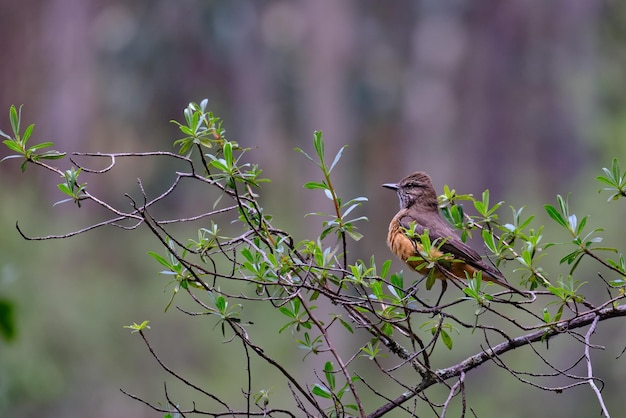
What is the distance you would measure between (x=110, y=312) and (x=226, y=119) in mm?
3042

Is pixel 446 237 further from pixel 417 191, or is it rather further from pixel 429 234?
pixel 417 191

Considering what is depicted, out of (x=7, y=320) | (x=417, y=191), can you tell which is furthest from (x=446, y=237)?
(x=7, y=320)

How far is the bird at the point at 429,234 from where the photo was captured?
Result: 114 inches

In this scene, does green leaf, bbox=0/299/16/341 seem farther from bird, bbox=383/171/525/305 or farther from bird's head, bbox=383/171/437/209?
bird's head, bbox=383/171/437/209

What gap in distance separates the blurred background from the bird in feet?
27.9

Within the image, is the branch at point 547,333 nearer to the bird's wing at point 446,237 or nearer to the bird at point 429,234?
the bird at point 429,234

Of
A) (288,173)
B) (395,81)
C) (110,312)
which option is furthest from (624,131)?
(110,312)

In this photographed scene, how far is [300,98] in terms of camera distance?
13.1m

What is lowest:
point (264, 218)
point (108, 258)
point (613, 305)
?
point (613, 305)

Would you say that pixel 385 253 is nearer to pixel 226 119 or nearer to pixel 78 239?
pixel 226 119

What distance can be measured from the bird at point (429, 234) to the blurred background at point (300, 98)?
334 inches

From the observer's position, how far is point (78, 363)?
12.2 meters

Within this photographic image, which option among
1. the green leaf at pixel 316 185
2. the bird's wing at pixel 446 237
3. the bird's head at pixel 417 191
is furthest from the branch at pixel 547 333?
the bird's head at pixel 417 191

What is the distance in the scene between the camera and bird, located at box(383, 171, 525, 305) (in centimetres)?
291
